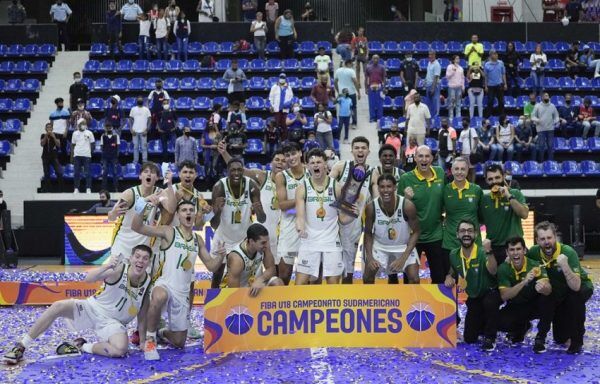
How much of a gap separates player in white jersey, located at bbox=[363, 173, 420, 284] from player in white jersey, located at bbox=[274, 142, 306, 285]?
968mm

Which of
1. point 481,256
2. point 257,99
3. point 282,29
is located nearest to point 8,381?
point 481,256

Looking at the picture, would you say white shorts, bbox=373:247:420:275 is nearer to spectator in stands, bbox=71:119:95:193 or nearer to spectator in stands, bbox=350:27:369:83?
spectator in stands, bbox=71:119:95:193

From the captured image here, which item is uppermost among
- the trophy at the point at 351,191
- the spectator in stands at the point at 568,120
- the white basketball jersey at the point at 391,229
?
the spectator in stands at the point at 568,120

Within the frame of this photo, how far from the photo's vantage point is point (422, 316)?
36.8ft

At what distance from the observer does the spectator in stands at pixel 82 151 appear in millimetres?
23438

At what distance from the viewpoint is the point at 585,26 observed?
30.9 m

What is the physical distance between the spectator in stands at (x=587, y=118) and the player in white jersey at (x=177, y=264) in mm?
16777

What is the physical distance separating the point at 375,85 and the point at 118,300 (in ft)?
51.9

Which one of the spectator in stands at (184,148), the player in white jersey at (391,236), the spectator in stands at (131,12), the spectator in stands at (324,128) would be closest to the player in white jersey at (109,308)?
the player in white jersey at (391,236)

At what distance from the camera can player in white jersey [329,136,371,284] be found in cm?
1176

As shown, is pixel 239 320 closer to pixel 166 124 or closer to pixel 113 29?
pixel 166 124

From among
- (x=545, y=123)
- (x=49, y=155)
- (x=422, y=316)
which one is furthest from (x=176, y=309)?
(x=545, y=123)

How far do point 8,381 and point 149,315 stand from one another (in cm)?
175

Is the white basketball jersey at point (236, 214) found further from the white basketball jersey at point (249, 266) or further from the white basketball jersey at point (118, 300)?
the white basketball jersey at point (118, 300)
